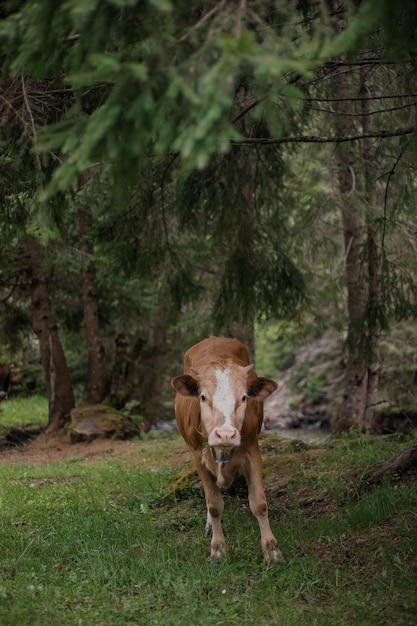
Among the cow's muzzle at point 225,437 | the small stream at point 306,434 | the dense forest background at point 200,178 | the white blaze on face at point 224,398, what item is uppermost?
the dense forest background at point 200,178

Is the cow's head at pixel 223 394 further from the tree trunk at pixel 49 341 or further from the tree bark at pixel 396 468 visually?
the tree trunk at pixel 49 341

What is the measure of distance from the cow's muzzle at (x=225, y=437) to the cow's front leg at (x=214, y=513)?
1.22m

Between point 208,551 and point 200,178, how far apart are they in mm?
5004

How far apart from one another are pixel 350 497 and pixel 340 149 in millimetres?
6514

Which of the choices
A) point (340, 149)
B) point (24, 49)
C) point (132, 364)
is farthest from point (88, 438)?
point (24, 49)

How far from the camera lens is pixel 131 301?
1698cm

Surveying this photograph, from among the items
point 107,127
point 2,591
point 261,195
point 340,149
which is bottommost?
point 2,591

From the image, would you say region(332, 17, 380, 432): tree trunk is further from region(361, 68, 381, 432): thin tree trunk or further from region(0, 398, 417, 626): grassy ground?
region(0, 398, 417, 626): grassy ground

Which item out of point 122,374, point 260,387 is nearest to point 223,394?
point 260,387

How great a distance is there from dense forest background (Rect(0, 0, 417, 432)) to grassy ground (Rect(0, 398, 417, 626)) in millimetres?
2789

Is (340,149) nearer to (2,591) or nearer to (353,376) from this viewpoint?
(353,376)

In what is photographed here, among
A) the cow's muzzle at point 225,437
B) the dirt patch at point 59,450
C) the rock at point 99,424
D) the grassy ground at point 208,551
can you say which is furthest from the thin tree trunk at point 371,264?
the rock at point 99,424

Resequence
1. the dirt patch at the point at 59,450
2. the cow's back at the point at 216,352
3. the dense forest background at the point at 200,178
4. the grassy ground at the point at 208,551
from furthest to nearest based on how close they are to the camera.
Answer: the dirt patch at the point at 59,450 < the cow's back at the point at 216,352 < the grassy ground at the point at 208,551 < the dense forest background at the point at 200,178

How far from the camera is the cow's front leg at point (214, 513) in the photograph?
6.19 metres
